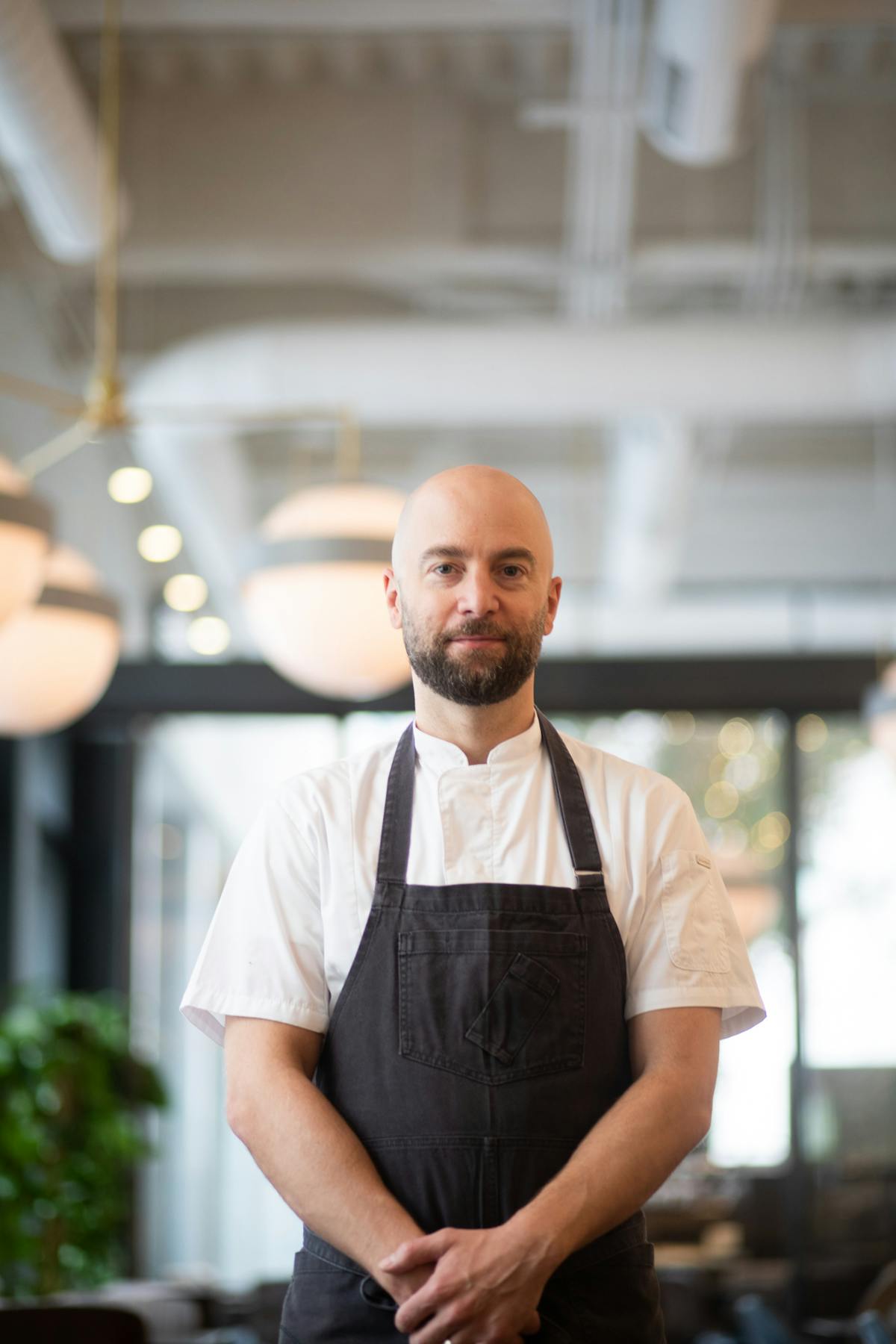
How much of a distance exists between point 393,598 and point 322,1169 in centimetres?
60

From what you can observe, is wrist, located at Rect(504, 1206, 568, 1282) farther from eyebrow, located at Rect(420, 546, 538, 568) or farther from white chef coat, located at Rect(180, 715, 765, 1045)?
eyebrow, located at Rect(420, 546, 538, 568)

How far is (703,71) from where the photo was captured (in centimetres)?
403

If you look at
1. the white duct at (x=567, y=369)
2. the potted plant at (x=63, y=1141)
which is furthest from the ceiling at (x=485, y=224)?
the potted plant at (x=63, y=1141)

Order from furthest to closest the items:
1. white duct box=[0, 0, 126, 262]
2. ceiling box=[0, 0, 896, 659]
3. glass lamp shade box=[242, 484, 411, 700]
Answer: ceiling box=[0, 0, 896, 659] → white duct box=[0, 0, 126, 262] → glass lamp shade box=[242, 484, 411, 700]

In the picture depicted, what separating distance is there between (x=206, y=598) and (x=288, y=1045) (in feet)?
22.6

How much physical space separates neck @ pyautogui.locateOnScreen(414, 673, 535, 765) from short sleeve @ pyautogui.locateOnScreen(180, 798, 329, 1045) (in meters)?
0.19

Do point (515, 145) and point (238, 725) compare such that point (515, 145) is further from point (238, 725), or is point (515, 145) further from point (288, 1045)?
point (288, 1045)

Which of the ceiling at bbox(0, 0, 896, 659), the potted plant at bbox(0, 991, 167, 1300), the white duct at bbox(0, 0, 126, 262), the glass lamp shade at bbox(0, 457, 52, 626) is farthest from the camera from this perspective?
the potted plant at bbox(0, 991, 167, 1300)

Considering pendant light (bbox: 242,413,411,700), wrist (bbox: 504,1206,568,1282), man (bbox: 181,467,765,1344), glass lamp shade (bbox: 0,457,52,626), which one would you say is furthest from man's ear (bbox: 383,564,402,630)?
pendant light (bbox: 242,413,411,700)

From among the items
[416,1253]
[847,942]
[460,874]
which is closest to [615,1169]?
[416,1253]

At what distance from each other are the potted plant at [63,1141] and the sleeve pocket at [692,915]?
523 centimetres

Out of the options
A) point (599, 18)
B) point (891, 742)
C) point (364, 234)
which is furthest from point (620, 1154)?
point (364, 234)

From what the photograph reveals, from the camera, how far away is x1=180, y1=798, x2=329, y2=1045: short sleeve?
165cm

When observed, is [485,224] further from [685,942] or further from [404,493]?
[685,942]
